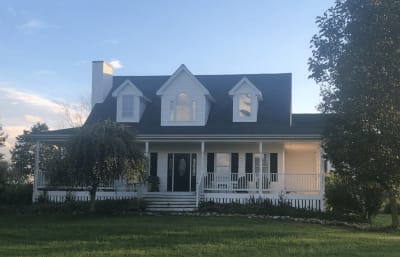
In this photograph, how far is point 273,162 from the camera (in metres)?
29.1

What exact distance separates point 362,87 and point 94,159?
33.2ft

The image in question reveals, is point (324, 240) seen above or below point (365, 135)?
below

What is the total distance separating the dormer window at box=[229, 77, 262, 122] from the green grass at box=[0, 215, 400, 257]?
1005 cm

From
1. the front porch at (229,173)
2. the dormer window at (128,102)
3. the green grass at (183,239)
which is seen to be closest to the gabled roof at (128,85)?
the dormer window at (128,102)

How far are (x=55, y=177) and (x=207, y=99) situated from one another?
33.3 feet

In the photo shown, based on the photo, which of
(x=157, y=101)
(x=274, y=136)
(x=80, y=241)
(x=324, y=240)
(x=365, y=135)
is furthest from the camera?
(x=157, y=101)

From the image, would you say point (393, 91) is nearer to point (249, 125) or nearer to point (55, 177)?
point (249, 125)

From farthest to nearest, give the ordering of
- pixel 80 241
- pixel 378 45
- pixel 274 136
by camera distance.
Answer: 1. pixel 274 136
2. pixel 378 45
3. pixel 80 241

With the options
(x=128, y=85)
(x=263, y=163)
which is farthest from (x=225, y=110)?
(x=128, y=85)

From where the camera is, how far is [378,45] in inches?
711

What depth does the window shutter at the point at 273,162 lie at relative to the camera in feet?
95.2

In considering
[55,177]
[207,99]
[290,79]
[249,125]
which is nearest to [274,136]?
[249,125]

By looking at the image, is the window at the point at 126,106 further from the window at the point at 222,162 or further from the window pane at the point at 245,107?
the window pane at the point at 245,107

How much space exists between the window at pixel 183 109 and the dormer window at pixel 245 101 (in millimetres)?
2048
